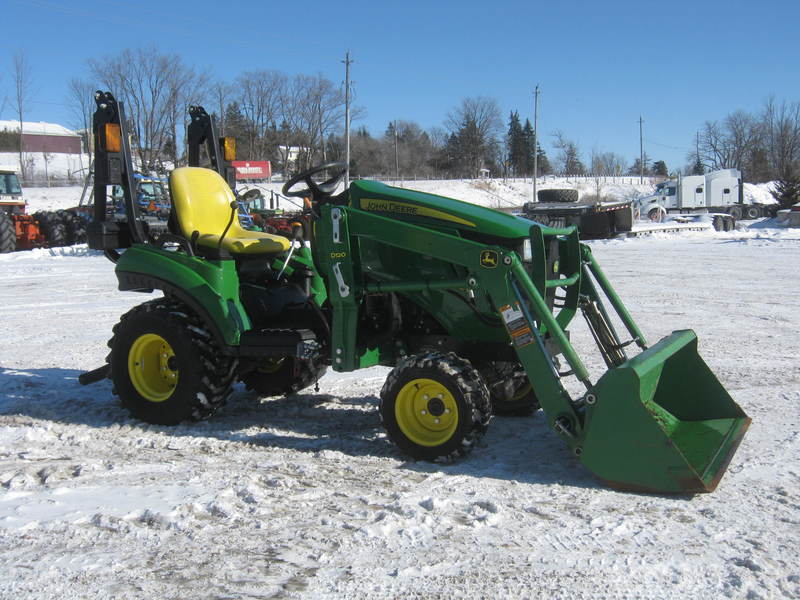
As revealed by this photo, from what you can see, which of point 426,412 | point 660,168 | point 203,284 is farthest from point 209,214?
point 660,168

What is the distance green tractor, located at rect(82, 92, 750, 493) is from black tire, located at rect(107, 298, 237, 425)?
0.4 inches

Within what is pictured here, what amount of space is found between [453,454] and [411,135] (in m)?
78.2

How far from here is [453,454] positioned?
3.83 m

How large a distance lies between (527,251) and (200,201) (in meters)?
2.24

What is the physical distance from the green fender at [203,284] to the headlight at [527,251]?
5.66ft

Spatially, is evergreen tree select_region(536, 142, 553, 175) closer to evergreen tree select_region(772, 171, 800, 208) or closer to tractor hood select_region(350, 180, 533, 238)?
evergreen tree select_region(772, 171, 800, 208)

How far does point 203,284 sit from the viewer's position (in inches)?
182

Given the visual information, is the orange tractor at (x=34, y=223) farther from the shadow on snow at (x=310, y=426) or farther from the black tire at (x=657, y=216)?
the black tire at (x=657, y=216)

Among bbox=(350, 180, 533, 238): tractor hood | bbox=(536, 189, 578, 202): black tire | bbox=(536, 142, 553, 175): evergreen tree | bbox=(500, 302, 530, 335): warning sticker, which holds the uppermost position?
bbox=(536, 142, 553, 175): evergreen tree

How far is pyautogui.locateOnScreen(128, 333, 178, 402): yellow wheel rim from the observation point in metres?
4.79

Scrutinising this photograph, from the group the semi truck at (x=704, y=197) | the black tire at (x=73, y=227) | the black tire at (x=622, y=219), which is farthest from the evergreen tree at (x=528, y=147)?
the black tire at (x=73, y=227)

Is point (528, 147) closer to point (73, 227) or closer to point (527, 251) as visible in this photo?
point (73, 227)

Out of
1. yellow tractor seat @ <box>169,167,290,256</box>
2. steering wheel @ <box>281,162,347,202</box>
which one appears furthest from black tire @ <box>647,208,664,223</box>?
steering wheel @ <box>281,162,347,202</box>

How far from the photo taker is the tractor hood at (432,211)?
3.98 metres
